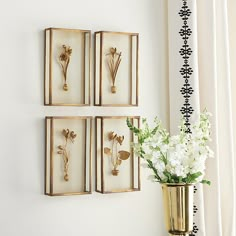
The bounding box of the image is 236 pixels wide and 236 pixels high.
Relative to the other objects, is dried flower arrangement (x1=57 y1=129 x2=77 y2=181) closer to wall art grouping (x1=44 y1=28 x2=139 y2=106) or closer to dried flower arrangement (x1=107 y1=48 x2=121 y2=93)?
wall art grouping (x1=44 y1=28 x2=139 y2=106)

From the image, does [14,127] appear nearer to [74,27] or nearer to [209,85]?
[74,27]

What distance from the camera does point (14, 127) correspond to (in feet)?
7.95

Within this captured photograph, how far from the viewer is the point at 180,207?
7.68ft

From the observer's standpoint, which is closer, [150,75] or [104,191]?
[104,191]

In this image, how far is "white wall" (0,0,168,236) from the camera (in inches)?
95.0

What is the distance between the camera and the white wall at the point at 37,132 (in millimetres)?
2412

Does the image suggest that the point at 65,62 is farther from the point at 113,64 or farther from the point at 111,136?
the point at 111,136

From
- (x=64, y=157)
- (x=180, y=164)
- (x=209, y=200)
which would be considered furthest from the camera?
(x=209, y=200)

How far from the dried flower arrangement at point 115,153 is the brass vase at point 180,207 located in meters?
0.32

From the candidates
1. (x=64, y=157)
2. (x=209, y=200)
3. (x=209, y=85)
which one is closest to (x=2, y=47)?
(x=64, y=157)

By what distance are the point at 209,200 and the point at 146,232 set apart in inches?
13.1

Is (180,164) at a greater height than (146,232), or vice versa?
(180,164)

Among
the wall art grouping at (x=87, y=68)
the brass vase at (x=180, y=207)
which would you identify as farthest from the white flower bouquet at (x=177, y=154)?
the wall art grouping at (x=87, y=68)

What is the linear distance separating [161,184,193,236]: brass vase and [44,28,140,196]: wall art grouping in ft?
1.04
